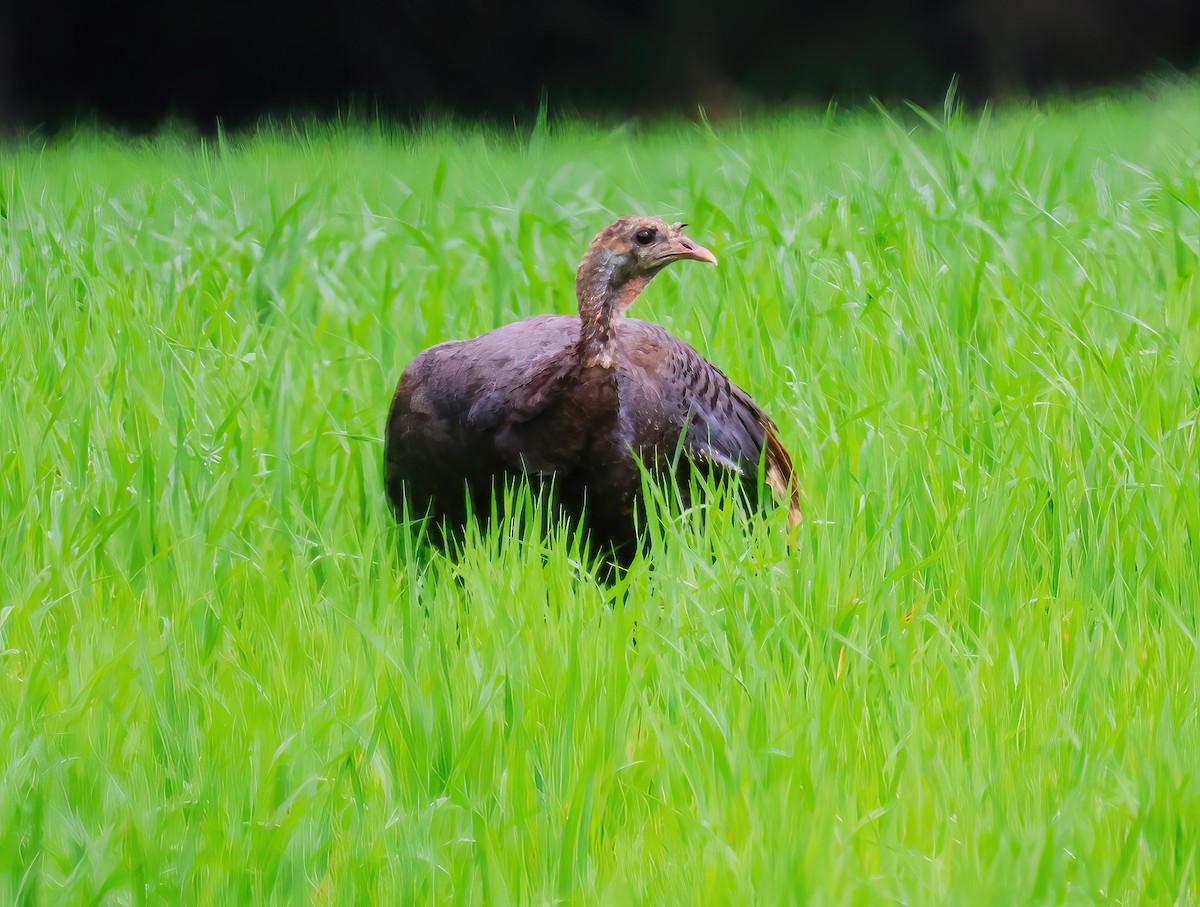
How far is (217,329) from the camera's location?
11.8 feet

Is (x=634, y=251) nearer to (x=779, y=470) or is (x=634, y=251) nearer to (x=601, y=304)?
(x=601, y=304)

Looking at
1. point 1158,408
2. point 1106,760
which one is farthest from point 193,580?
point 1158,408

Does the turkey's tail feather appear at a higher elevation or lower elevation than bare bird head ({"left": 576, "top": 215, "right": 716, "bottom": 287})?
lower

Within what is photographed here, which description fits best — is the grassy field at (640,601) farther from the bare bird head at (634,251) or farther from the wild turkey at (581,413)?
the bare bird head at (634,251)

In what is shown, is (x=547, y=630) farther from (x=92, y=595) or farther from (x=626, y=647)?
(x=92, y=595)

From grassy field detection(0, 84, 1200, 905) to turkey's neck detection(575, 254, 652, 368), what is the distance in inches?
14.8

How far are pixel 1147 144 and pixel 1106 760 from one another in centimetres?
440

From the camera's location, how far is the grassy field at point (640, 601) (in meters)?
1.59

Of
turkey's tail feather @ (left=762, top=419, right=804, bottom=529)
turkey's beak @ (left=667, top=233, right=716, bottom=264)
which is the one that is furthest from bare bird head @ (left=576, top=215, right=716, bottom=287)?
turkey's tail feather @ (left=762, top=419, right=804, bottom=529)

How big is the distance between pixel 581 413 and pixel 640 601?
16.7 inches

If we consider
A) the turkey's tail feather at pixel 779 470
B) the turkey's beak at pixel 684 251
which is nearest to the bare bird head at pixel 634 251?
the turkey's beak at pixel 684 251

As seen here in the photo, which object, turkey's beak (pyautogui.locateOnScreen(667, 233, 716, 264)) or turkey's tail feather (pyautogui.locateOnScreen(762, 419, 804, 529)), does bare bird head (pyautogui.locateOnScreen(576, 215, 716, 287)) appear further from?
turkey's tail feather (pyautogui.locateOnScreen(762, 419, 804, 529))

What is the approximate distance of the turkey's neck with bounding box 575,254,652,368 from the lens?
2.55 m

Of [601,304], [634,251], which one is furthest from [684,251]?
[601,304]
